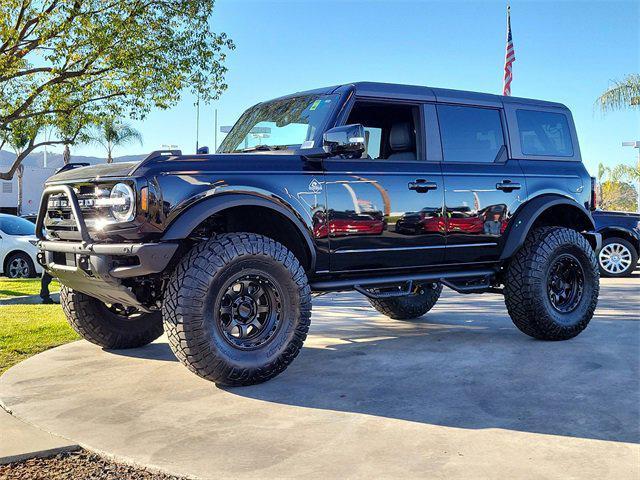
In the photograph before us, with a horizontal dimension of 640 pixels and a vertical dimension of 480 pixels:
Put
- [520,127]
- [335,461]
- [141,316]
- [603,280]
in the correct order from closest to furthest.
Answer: [335,461] < [141,316] < [520,127] < [603,280]

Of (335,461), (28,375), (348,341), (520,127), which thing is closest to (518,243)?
(520,127)

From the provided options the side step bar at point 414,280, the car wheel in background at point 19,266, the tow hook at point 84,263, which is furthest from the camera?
the car wheel in background at point 19,266

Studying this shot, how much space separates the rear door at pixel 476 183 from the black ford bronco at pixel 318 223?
0.05 feet

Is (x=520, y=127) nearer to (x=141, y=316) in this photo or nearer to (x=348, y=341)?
(x=348, y=341)

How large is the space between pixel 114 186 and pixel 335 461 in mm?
2320

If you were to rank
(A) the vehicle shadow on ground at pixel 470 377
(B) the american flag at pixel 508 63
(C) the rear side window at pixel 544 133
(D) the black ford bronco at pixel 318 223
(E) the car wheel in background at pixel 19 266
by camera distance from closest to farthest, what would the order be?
(A) the vehicle shadow on ground at pixel 470 377 → (D) the black ford bronco at pixel 318 223 → (C) the rear side window at pixel 544 133 → (E) the car wheel in background at pixel 19 266 → (B) the american flag at pixel 508 63

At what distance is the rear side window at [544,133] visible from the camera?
6211 mm

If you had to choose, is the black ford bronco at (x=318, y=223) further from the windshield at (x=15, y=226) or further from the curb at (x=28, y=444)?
the windshield at (x=15, y=226)

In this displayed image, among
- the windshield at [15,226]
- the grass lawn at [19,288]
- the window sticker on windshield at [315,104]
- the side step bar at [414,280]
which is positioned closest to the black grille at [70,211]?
the side step bar at [414,280]

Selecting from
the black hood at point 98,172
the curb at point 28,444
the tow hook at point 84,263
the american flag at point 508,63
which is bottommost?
the curb at point 28,444

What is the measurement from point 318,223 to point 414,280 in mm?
1105

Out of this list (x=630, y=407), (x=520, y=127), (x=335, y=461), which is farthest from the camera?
(x=520, y=127)

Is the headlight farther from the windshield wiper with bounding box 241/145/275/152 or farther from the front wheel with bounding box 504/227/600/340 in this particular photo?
the front wheel with bounding box 504/227/600/340

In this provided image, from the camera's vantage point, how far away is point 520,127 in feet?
20.3
